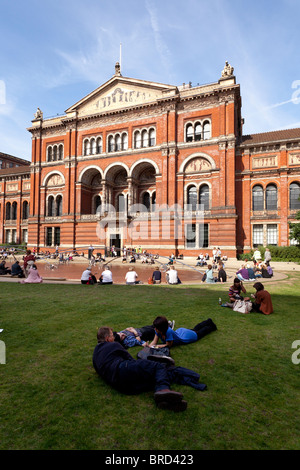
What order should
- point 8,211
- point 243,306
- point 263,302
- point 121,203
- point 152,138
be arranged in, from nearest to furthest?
point 263,302, point 243,306, point 152,138, point 121,203, point 8,211

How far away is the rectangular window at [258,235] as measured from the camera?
98.6 feet

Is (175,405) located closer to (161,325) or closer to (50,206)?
(161,325)

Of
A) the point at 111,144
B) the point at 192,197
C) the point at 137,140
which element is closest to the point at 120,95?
the point at 111,144

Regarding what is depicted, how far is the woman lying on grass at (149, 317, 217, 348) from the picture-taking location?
4.79 meters

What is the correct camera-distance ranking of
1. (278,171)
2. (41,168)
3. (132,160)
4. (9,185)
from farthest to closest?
1. (9,185)
2. (41,168)
3. (132,160)
4. (278,171)

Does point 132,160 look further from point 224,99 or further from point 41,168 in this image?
point 41,168

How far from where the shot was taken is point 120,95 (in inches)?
1393

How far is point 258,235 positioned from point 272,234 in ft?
4.70

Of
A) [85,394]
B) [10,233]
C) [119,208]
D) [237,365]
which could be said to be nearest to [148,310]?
[237,365]

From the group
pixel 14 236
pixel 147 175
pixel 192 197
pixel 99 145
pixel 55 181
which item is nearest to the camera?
pixel 192 197

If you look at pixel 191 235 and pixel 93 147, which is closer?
pixel 191 235

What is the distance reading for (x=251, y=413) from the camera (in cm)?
307

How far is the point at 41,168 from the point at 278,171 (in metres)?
32.3

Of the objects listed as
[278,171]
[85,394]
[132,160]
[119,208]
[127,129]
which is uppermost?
[127,129]
